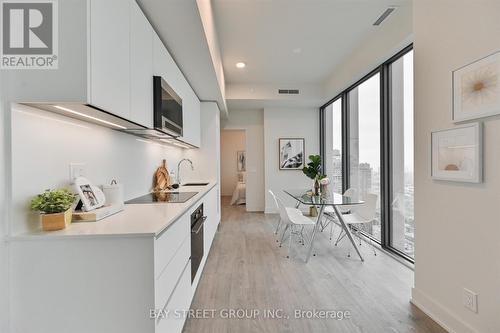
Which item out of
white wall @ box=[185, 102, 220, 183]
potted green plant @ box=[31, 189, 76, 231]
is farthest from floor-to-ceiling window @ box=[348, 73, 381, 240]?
potted green plant @ box=[31, 189, 76, 231]

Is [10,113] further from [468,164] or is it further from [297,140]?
[297,140]

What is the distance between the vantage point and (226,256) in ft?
10.8

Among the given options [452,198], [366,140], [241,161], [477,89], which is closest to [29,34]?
[477,89]

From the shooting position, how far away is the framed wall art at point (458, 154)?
1602 millimetres

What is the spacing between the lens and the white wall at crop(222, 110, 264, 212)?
650 centimetres

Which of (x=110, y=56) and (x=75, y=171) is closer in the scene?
(x=110, y=56)

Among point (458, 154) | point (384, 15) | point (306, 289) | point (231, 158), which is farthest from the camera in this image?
point (231, 158)

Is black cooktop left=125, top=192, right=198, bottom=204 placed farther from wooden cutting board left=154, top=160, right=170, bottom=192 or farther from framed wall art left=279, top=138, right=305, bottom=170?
framed wall art left=279, top=138, right=305, bottom=170

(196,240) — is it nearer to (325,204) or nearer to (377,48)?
(325,204)

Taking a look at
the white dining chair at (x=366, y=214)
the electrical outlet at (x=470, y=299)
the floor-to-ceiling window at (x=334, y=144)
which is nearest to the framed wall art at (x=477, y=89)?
the electrical outlet at (x=470, y=299)

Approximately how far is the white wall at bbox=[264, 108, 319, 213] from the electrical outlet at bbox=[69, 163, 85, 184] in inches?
192

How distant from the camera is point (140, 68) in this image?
180 centimetres

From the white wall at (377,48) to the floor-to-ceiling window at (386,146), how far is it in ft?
0.50

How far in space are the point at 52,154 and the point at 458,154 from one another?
2556 mm
